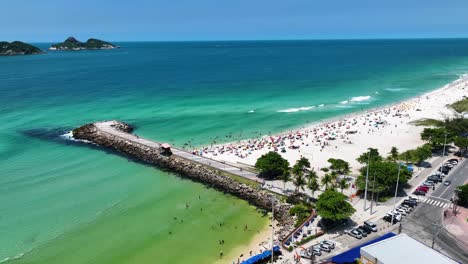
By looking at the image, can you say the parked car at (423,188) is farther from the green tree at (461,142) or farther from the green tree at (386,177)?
the green tree at (461,142)

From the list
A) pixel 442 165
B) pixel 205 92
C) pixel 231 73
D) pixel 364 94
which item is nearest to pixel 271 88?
pixel 205 92

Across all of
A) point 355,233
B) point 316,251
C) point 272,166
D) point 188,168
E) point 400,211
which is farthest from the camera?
point 188,168

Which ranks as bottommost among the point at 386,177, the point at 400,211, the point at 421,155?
the point at 400,211

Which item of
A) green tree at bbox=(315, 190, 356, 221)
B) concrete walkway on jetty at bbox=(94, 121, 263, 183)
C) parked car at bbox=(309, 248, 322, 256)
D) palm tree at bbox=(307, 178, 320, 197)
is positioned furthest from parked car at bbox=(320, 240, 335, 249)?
concrete walkway on jetty at bbox=(94, 121, 263, 183)

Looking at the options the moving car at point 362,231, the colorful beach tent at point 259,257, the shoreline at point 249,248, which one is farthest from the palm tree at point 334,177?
the colorful beach tent at point 259,257

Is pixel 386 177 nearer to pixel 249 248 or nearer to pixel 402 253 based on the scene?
pixel 402 253

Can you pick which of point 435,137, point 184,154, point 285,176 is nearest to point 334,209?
point 285,176
